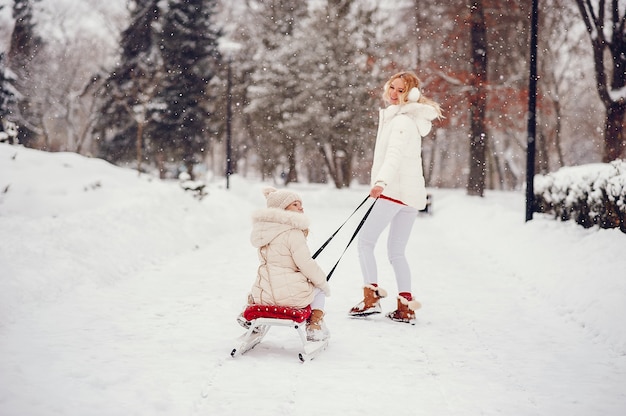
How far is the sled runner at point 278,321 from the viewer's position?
14.3 feet

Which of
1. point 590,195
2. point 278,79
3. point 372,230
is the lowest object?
point 372,230

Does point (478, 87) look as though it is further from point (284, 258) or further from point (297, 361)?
point (297, 361)

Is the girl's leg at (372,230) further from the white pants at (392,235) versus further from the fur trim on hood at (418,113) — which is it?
the fur trim on hood at (418,113)

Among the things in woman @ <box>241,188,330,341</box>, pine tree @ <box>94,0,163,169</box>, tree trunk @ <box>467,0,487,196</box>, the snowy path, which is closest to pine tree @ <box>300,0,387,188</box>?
tree trunk @ <box>467,0,487,196</box>

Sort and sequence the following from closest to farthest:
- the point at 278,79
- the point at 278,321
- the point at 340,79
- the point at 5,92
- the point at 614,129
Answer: the point at 278,321
the point at 614,129
the point at 5,92
the point at 340,79
the point at 278,79

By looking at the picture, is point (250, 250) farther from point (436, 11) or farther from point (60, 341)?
point (436, 11)

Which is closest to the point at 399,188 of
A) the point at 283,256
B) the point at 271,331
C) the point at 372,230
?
the point at 372,230

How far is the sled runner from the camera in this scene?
436 centimetres

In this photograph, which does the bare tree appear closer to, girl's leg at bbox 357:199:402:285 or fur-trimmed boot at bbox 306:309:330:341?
girl's leg at bbox 357:199:402:285

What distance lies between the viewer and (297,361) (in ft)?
14.7

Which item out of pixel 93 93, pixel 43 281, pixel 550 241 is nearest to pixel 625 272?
pixel 550 241

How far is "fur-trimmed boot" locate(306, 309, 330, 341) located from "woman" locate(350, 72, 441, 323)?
1167 mm

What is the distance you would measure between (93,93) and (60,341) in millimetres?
35649

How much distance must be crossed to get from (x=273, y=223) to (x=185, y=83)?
33056mm
